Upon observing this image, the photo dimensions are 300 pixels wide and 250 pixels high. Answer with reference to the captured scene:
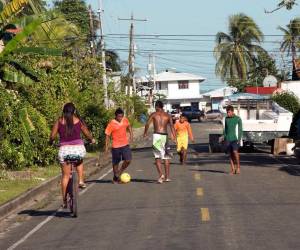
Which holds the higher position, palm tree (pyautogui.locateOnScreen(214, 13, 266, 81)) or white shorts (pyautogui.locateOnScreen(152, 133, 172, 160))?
palm tree (pyautogui.locateOnScreen(214, 13, 266, 81))

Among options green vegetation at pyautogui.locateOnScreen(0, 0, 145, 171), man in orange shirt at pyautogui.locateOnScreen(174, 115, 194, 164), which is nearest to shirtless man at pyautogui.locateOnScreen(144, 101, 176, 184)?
green vegetation at pyautogui.locateOnScreen(0, 0, 145, 171)

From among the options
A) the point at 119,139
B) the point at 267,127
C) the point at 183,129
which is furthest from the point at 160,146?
the point at 267,127

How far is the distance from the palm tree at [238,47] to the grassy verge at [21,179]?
66.3 metres

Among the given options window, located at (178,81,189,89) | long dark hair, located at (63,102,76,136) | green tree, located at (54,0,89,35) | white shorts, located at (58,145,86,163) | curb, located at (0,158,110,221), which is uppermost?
green tree, located at (54,0,89,35)

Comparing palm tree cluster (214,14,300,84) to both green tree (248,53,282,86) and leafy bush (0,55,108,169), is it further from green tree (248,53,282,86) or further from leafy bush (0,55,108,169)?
leafy bush (0,55,108,169)

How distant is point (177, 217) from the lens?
1277cm

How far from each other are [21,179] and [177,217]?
26.3 ft

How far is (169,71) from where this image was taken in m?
136

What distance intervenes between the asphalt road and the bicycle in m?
0.22

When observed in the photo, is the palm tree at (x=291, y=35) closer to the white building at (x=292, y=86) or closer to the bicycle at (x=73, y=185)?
the white building at (x=292, y=86)

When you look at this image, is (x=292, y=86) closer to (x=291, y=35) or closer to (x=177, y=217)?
(x=291, y=35)

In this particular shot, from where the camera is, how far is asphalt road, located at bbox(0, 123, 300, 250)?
10555 millimetres

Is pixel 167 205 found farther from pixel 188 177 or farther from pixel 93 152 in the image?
pixel 93 152

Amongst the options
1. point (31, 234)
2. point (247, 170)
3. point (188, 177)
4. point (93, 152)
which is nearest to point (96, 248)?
point (31, 234)
